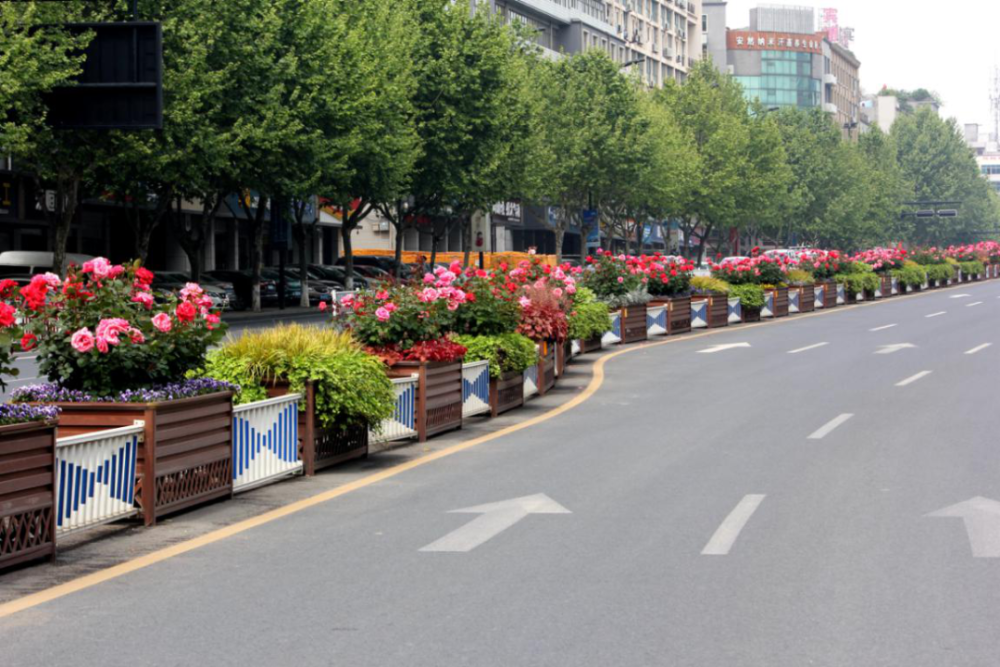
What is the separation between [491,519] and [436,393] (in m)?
5.64

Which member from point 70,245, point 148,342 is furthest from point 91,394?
point 70,245

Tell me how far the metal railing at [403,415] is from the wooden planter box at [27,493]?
19.6 ft

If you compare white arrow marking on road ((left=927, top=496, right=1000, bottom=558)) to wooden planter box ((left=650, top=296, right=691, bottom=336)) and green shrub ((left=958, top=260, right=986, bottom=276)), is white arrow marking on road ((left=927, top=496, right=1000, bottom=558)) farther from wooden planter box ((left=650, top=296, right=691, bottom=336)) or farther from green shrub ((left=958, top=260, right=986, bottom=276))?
green shrub ((left=958, top=260, right=986, bottom=276))

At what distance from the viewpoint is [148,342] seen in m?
11.0

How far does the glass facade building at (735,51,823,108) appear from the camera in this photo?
6560 inches

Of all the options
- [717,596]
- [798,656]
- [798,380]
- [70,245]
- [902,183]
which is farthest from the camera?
[902,183]

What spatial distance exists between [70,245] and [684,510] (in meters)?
46.2

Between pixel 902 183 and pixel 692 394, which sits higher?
pixel 902 183

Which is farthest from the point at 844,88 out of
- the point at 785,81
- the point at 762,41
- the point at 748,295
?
the point at 748,295

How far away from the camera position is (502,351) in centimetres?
1842

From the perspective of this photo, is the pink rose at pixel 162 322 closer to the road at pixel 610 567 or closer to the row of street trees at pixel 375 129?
the road at pixel 610 567

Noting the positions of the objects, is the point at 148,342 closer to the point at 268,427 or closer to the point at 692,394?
the point at 268,427

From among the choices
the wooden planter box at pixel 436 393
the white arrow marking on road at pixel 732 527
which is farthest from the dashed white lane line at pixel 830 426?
the white arrow marking on road at pixel 732 527

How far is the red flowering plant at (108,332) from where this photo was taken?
1073 cm
